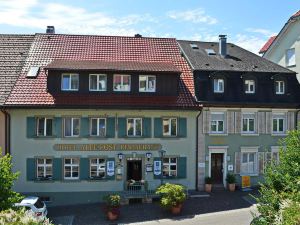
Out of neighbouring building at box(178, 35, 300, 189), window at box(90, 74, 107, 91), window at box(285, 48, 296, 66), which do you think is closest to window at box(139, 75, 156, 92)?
window at box(90, 74, 107, 91)

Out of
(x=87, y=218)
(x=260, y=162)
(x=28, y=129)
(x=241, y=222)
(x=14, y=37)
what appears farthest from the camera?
(x=14, y=37)

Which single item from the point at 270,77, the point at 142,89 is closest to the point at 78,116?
the point at 142,89

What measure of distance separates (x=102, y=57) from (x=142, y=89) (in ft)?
13.7

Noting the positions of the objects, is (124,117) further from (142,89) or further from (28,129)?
(28,129)

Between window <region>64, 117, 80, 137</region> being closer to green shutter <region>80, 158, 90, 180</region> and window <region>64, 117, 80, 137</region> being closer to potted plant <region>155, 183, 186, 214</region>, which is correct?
green shutter <region>80, 158, 90, 180</region>

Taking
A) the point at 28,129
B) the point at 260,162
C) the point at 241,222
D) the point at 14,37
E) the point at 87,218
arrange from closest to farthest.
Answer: the point at 241,222 → the point at 87,218 → the point at 28,129 → the point at 260,162 → the point at 14,37

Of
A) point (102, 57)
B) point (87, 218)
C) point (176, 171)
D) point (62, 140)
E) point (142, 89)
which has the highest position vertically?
point (102, 57)

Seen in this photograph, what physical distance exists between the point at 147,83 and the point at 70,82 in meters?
4.75

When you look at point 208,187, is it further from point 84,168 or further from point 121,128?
point 84,168

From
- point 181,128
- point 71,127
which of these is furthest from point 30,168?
point 181,128

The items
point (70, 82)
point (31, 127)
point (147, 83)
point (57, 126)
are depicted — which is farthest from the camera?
point (147, 83)

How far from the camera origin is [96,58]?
2847cm

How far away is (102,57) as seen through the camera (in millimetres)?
28625

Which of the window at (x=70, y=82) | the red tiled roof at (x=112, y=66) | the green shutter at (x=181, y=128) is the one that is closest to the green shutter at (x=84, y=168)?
the window at (x=70, y=82)
